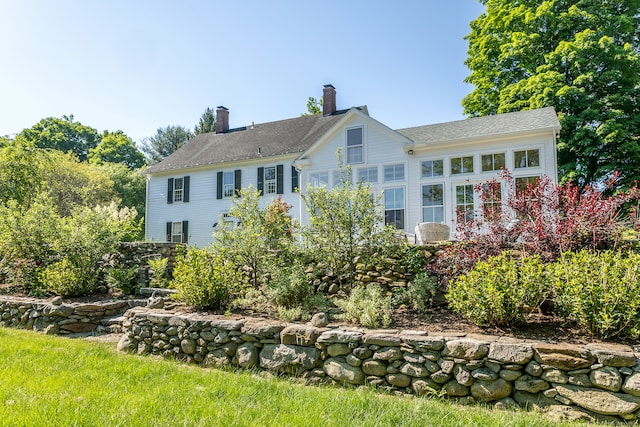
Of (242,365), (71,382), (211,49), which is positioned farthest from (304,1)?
(71,382)

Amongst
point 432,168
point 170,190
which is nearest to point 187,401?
point 432,168

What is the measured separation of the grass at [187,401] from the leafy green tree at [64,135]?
122 ft

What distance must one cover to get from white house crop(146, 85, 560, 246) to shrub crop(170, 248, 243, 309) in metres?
1.80

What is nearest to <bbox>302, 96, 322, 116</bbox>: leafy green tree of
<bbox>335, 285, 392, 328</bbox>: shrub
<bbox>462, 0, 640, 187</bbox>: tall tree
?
<bbox>462, 0, 640, 187</bbox>: tall tree

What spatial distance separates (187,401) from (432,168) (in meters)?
9.88

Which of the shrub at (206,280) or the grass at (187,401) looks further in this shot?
the shrub at (206,280)

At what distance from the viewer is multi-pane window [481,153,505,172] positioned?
424 inches

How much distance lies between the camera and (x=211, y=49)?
10.3 meters

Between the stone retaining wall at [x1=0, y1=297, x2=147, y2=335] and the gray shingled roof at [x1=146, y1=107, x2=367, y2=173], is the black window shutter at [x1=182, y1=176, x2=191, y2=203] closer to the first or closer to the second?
the gray shingled roof at [x1=146, y1=107, x2=367, y2=173]

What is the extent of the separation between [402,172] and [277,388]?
941cm

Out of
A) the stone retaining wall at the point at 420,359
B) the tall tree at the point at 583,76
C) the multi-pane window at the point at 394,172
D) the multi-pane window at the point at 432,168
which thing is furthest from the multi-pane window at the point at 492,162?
the stone retaining wall at the point at 420,359

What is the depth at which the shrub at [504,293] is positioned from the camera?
4094 millimetres

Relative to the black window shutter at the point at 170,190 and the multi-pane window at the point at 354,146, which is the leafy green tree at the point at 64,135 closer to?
the black window shutter at the point at 170,190

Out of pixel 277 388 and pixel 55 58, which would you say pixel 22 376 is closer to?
pixel 277 388
